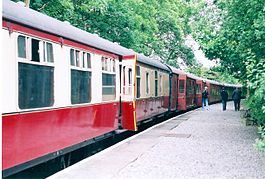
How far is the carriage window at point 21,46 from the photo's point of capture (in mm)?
6068

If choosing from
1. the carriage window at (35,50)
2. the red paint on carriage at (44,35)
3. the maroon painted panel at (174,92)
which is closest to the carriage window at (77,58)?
the red paint on carriage at (44,35)

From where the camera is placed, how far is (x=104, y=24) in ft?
82.2

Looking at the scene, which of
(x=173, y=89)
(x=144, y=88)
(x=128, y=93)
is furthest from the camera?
(x=173, y=89)

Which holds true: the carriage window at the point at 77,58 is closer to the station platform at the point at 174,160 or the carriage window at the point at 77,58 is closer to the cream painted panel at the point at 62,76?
the cream painted panel at the point at 62,76

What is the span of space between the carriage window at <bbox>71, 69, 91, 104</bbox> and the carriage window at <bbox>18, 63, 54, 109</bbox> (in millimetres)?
1060

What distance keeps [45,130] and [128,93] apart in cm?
549

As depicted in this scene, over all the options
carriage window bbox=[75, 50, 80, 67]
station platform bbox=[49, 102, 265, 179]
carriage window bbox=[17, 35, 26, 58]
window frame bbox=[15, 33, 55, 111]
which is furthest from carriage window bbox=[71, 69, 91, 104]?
carriage window bbox=[17, 35, 26, 58]

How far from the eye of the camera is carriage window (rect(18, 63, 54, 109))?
20.1 feet

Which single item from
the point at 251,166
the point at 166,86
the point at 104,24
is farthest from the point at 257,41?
the point at 104,24

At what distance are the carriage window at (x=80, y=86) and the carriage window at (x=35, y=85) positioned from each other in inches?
41.7

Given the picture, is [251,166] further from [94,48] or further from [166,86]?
[166,86]

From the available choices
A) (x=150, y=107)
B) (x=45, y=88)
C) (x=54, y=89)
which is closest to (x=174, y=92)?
(x=150, y=107)

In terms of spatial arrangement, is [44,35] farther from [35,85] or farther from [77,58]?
[77,58]

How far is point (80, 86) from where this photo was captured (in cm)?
867
